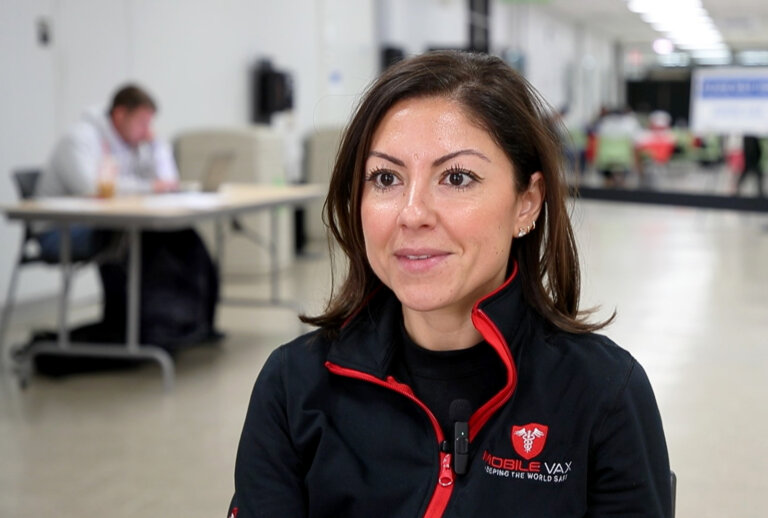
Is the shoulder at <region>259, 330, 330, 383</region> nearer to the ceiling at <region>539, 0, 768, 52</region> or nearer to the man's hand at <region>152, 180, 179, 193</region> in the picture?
the man's hand at <region>152, 180, 179, 193</region>

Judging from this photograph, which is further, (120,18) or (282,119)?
(282,119)

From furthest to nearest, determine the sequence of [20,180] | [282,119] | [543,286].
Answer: [282,119], [20,180], [543,286]

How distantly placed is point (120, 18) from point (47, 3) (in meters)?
0.64

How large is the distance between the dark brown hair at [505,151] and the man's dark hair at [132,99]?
3539mm

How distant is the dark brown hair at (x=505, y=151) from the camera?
114cm

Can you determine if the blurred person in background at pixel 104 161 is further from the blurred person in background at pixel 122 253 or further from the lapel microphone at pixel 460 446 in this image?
the lapel microphone at pixel 460 446

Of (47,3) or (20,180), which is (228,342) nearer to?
(20,180)

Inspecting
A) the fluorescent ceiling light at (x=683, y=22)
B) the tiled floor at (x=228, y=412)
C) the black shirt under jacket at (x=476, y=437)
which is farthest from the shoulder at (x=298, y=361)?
the fluorescent ceiling light at (x=683, y=22)

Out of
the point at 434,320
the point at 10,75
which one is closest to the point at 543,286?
the point at 434,320

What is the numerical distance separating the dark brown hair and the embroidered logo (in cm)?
14

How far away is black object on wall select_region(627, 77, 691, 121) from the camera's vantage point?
298 inches

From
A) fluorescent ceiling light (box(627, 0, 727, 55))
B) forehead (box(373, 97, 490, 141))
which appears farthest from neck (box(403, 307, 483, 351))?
fluorescent ceiling light (box(627, 0, 727, 55))

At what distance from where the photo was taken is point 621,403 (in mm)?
1086

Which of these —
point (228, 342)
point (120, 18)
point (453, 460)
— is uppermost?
point (120, 18)
